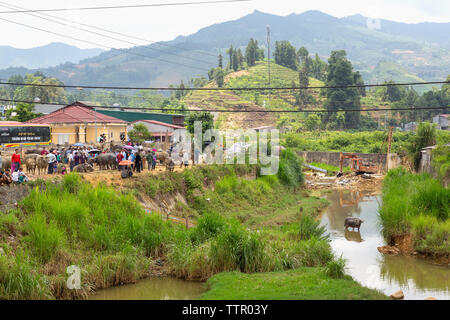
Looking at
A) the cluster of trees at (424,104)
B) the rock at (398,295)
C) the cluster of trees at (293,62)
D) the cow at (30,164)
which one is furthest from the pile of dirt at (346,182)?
the cluster of trees at (293,62)

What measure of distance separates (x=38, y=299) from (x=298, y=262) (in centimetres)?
885

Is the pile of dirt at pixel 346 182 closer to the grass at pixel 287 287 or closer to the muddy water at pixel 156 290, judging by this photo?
the muddy water at pixel 156 290

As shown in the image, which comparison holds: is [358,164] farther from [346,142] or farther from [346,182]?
[346,142]

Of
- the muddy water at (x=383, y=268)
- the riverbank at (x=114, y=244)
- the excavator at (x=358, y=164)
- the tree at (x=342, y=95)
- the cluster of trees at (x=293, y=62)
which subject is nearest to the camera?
the riverbank at (x=114, y=244)

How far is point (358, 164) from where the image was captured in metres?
51.8

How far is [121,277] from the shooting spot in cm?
1611

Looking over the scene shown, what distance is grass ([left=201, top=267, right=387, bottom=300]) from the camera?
12.8m

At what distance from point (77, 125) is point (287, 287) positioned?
33945mm

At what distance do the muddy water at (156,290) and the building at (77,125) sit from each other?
2710 cm

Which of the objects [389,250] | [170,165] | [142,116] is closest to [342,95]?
[142,116]

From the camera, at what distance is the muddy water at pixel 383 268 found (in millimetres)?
16859

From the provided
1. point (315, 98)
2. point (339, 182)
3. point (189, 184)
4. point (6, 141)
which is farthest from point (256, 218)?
point (315, 98)
